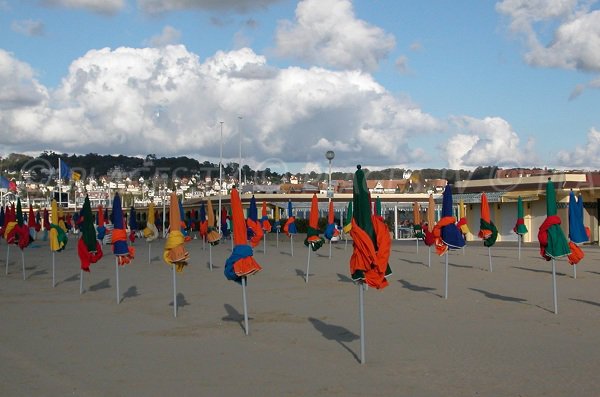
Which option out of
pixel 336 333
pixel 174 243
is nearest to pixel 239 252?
pixel 336 333

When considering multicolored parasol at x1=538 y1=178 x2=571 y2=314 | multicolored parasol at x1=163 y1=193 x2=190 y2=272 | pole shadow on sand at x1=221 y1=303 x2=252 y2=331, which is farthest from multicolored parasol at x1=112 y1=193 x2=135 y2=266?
multicolored parasol at x1=538 y1=178 x2=571 y2=314

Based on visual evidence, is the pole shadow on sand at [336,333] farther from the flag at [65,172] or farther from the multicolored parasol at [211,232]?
the flag at [65,172]

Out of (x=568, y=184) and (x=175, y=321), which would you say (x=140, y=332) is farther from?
(x=568, y=184)

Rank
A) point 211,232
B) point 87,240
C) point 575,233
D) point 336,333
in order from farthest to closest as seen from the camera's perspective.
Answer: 1. point 211,232
2. point 87,240
3. point 575,233
4. point 336,333

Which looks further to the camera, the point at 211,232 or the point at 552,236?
the point at 211,232

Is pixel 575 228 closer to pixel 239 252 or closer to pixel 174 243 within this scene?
pixel 239 252

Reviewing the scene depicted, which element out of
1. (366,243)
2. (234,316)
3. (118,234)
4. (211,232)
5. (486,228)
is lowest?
(234,316)

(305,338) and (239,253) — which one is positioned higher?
(239,253)

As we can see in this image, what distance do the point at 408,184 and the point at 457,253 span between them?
57.8 m

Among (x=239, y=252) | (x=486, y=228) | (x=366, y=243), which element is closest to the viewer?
(x=366, y=243)

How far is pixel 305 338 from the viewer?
45.4 feet

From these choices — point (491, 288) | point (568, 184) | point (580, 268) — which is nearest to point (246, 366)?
point (491, 288)

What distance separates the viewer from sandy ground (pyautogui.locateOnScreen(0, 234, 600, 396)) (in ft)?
33.7

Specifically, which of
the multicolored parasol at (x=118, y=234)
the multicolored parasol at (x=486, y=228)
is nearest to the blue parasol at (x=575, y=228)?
the multicolored parasol at (x=486, y=228)
